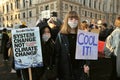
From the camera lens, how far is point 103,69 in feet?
28.2

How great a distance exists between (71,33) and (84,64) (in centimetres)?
51

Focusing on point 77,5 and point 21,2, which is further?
point 21,2

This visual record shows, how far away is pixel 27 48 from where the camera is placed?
17.0 feet

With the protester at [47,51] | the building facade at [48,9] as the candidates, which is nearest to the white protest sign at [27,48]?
the protester at [47,51]

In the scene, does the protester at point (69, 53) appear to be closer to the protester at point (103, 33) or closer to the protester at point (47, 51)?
the protester at point (47, 51)

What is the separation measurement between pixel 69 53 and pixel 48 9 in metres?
65.2

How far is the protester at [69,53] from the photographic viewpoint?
4734 mm

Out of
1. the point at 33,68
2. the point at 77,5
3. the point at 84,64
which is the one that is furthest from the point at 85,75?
the point at 77,5

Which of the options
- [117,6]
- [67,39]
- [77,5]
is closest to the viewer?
[67,39]

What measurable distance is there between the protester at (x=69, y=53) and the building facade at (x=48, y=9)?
6020cm

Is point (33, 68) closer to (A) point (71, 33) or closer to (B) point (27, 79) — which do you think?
(B) point (27, 79)

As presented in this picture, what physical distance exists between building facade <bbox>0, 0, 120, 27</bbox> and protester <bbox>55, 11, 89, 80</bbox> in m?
60.2

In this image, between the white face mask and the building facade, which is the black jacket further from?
the building facade

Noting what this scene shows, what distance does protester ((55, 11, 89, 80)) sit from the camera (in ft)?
15.5
